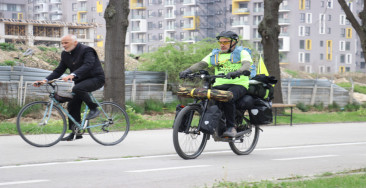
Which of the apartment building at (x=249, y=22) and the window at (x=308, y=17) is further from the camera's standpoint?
the window at (x=308, y=17)

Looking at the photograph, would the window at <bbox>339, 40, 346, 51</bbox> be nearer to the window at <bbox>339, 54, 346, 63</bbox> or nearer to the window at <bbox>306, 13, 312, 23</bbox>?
the window at <bbox>339, 54, 346, 63</bbox>

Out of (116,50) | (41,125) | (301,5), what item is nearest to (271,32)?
(116,50)

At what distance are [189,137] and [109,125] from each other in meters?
2.33

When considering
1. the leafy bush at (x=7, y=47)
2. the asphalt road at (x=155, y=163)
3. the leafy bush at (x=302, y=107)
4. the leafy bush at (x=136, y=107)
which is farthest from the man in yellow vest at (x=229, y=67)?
the leafy bush at (x=7, y=47)

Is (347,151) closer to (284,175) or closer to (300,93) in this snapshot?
(284,175)

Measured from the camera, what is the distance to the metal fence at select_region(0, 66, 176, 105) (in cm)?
1895

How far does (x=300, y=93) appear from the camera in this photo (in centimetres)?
2872

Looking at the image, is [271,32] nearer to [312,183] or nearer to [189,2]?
[312,183]

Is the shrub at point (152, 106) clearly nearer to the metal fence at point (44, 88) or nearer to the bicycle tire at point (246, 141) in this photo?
the metal fence at point (44, 88)

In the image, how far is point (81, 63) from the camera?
428 inches

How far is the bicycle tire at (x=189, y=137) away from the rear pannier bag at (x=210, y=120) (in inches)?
3.9

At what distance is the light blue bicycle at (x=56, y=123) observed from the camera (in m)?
10.5

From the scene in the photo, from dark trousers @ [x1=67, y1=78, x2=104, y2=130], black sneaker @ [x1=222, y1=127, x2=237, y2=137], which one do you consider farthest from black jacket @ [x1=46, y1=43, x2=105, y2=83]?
black sneaker @ [x1=222, y1=127, x2=237, y2=137]

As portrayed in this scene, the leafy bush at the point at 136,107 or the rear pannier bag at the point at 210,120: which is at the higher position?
the rear pannier bag at the point at 210,120
